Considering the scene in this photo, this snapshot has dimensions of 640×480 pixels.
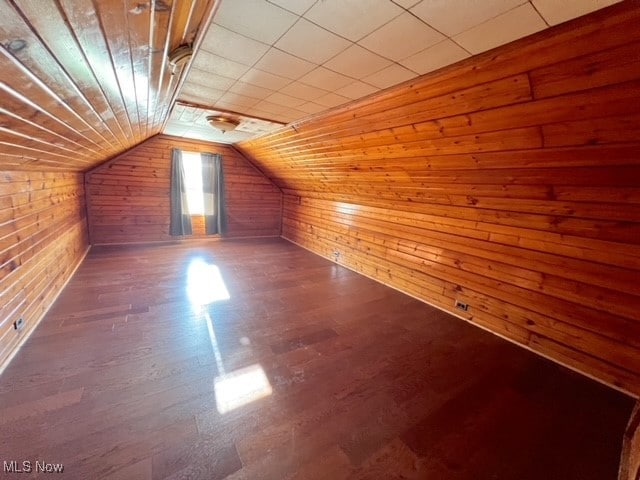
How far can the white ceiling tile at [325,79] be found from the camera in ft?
5.58

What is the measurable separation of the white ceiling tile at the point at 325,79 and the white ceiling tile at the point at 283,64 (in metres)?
0.05

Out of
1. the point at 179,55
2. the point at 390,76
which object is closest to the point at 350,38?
the point at 390,76

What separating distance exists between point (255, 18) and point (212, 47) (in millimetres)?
413

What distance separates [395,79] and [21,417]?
113 inches

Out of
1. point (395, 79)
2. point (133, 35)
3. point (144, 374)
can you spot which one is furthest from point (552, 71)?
point (144, 374)

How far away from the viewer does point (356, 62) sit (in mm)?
1537

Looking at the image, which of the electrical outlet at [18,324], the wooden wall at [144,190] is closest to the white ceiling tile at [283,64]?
the electrical outlet at [18,324]

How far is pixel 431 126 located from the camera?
6.47 feet

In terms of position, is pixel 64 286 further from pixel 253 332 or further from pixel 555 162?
pixel 555 162

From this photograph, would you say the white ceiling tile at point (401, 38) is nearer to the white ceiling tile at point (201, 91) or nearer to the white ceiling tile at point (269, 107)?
the white ceiling tile at point (269, 107)

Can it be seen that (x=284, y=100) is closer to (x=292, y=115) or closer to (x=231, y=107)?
(x=292, y=115)

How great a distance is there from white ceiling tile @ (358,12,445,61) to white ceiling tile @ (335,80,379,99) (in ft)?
Result: 1.27

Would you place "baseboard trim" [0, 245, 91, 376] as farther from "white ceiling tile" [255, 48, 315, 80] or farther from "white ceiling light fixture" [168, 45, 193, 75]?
"white ceiling tile" [255, 48, 315, 80]

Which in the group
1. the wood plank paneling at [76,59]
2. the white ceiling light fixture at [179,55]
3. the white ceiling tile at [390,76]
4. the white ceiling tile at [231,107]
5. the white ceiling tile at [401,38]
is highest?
the white ceiling tile at [231,107]
